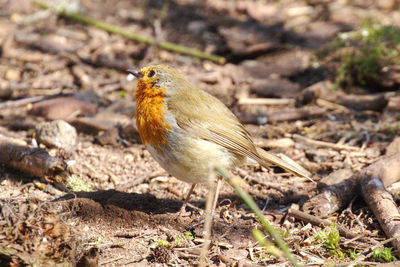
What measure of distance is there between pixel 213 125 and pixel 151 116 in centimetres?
51

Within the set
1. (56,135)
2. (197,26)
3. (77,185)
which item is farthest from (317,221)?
(197,26)

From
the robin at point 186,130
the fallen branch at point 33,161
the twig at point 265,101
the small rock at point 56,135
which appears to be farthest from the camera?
the twig at point 265,101

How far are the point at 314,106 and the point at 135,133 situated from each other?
2.12 metres

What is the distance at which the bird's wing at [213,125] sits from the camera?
389cm

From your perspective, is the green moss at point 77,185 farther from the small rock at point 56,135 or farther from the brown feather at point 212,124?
the brown feather at point 212,124

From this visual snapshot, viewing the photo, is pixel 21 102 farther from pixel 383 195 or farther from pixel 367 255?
pixel 367 255

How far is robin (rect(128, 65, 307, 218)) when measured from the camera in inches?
150

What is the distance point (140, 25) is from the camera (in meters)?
7.84

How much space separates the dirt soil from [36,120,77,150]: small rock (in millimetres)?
41

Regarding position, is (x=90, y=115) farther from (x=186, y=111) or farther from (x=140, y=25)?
(x=140, y=25)

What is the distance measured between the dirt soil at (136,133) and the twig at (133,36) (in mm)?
113

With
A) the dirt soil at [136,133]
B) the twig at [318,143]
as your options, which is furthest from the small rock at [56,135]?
the twig at [318,143]

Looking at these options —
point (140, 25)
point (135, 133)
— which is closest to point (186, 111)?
point (135, 133)

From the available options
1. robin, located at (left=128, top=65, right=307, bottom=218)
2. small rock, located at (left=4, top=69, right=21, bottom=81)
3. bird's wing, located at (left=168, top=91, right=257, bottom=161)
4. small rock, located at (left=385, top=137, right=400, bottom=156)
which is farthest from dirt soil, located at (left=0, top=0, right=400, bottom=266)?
bird's wing, located at (left=168, top=91, right=257, bottom=161)
